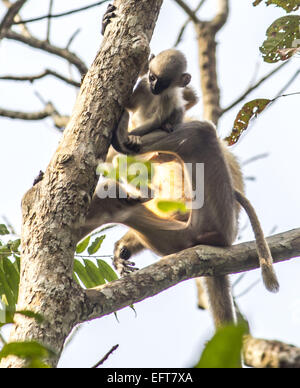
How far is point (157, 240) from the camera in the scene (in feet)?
13.5

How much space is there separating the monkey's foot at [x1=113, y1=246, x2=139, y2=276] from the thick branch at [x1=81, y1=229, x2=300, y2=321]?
0.92 metres

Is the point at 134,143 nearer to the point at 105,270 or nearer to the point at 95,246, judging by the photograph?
the point at 95,246

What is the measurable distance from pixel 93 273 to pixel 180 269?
2.19ft

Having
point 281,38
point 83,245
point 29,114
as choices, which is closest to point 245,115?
point 281,38

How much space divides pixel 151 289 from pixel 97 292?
374 millimetres

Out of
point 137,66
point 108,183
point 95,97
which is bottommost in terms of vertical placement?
point 108,183

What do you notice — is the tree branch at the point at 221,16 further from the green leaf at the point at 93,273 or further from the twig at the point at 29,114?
the green leaf at the point at 93,273

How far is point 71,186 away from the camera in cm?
260

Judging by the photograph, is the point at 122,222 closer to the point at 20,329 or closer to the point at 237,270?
the point at 237,270

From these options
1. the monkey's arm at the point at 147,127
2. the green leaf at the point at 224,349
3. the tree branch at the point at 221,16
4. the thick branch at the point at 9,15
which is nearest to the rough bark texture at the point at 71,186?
the monkey's arm at the point at 147,127

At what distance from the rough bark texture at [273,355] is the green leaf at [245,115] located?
202cm

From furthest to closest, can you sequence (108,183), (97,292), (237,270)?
(108,183) < (237,270) < (97,292)
